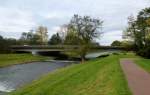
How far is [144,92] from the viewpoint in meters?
16.1

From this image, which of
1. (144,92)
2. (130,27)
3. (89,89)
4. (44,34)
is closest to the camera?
(144,92)

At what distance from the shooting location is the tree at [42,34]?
137 m

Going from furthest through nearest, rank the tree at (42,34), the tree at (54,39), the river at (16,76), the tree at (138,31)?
the tree at (54,39), the tree at (42,34), the tree at (138,31), the river at (16,76)

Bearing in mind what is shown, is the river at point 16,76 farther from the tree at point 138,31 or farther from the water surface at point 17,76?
the tree at point 138,31

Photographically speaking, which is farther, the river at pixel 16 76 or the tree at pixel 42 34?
the tree at pixel 42 34

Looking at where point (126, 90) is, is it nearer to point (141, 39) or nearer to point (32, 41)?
point (141, 39)

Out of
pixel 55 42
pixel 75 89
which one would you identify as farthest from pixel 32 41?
pixel 75 89

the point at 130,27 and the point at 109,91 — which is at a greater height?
the point at 130,27

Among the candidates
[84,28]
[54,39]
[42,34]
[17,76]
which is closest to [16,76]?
[17,76]

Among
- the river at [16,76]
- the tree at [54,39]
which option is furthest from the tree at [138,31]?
the tree at [54,39]

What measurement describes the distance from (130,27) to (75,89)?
65.9 m

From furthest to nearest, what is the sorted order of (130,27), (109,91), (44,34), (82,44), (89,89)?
(44,34), (130,27), (82,44), (89,89), (109,91)

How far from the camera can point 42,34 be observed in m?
139

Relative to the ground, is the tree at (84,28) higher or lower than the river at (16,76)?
higher
